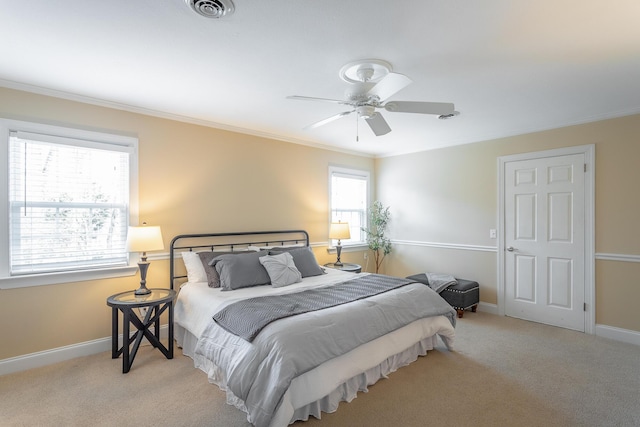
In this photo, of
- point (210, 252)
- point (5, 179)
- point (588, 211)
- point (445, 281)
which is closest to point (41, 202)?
point (5, 179)

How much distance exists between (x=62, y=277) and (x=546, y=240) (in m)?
5.59

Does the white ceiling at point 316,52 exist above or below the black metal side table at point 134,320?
above

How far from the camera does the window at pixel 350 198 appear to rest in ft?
18.6

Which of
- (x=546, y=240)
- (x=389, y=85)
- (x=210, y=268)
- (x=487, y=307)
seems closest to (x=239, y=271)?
(x=210, y=268)

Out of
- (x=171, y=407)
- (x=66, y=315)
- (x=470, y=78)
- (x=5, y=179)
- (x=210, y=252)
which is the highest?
(x=470, y=78)

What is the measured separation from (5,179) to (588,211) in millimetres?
6128

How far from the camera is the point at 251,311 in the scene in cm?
257

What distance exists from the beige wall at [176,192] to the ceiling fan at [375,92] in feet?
6.57

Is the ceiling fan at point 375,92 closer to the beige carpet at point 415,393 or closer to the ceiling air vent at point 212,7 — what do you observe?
the ceiling air vent at point 212,7

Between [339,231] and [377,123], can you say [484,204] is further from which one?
[377,123]

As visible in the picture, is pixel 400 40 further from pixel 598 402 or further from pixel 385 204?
pixel 385 204

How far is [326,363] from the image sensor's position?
91.8 inches

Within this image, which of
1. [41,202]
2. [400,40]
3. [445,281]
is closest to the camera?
[400,40]

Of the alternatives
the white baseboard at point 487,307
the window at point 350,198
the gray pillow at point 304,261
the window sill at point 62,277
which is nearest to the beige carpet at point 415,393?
the window sill at point 62,277
